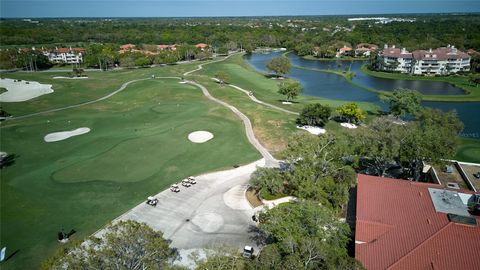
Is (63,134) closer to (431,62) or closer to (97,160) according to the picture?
(97,160)

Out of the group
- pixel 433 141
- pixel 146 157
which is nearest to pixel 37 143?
pixel 146 157

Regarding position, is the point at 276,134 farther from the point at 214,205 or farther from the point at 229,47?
the point at 229,47

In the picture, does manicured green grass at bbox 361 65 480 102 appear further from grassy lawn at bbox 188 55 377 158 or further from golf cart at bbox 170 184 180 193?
golf cart at bbox 170 184 180 193

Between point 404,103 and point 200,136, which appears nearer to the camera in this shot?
point 200,136

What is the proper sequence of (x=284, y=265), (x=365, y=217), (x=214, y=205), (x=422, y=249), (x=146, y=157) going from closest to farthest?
1. (x=284, y=265)
2. (x=422, y=249)
3. (x=365, y=217)
4. (x=214, y=205)
5. (x=146, y=157)

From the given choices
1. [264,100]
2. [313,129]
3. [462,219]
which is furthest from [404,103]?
[462,219]

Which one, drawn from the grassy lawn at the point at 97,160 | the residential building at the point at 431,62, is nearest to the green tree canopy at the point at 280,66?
the grassy lawn at the point at 97,160

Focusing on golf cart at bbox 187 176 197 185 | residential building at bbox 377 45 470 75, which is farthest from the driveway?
residential building at bbox 377 45 470 75
